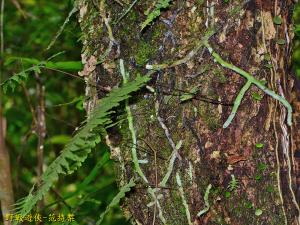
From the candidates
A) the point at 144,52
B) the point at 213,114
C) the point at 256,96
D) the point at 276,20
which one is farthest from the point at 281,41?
the point at 144,52

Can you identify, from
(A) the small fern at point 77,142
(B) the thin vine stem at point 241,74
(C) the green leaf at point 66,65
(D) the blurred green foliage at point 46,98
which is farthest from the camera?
(D) the blurred green foliage at point 46,98

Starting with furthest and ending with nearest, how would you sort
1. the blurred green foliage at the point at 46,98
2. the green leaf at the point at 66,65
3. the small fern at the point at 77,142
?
1. the blurred green foliage at the point at 46,98
2. the green leaf at the point at 66,65
3. the small fern at the point at 77,142

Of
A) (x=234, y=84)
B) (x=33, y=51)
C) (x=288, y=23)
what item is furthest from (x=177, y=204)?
(x=33, y=51)

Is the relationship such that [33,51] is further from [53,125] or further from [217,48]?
[217,48]

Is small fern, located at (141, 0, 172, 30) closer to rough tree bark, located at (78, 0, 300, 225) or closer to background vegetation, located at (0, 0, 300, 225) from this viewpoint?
rough tree bark, located at (78, 0, 300, 225)

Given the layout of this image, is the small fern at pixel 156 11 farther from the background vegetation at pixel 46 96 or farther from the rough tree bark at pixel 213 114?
the background vegetation at pixel 46 96

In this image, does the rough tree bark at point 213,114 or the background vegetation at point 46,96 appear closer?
the rough tree bark at point 213,114

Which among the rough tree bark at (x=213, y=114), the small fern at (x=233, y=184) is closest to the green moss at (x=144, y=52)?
the rough tree bark at (x=213, y=114)

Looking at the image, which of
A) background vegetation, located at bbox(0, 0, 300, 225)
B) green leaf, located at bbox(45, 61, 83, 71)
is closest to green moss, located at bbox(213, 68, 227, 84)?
green leaf, located at bbox(45, 61, 83, 71)
